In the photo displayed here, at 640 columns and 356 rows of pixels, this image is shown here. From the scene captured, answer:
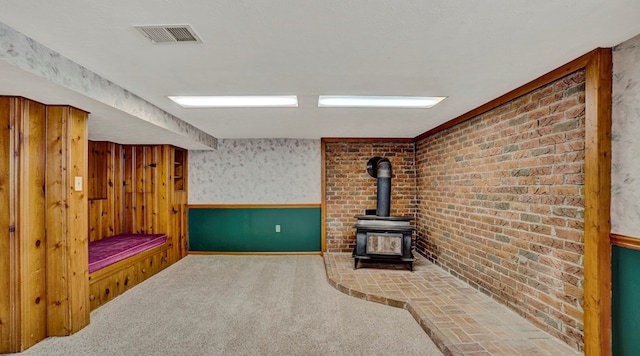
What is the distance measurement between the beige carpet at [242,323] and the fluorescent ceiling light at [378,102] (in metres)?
2.19

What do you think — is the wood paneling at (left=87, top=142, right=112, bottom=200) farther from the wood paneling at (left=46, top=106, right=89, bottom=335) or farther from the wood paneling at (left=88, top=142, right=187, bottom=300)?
the wood paneling at (left=46, top=106, right=89, bottom=335)

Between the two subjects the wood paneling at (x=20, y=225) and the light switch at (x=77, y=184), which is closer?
A: the wood paneling at (x=20, y=225)

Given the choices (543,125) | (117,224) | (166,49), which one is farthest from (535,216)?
(117,224)

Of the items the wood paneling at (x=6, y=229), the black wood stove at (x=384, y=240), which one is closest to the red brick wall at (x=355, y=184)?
the black wood stove at (x=384, y=240)

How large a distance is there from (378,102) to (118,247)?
372 cm

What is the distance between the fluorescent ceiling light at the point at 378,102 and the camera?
3.10 metres

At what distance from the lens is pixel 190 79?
2406 mm

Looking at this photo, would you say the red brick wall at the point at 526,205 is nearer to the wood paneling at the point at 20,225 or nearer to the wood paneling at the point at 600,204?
the wood paneling at the point at 600,204

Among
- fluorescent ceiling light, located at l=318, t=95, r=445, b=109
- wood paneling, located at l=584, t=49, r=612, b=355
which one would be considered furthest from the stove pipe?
wood paneling, located at l=584, t=49, r=612, b=355

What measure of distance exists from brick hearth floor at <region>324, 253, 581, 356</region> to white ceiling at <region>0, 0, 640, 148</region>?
81.7 inches

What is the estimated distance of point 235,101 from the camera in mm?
3156

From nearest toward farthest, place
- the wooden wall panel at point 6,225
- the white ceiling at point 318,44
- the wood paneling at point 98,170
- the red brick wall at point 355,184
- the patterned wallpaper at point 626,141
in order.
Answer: the white ceiling at point 318,44
the patterned wallpaper at point 626,141
the wooden wall panel at point 6,225
the wood paneling at point 98,170
the red brick wall at point 355,184

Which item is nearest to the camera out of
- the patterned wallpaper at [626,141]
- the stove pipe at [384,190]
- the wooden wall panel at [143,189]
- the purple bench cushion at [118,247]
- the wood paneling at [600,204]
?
the patterned wallpaper at [626,141]

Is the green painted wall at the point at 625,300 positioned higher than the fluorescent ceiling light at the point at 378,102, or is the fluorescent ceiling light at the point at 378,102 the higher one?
the fluorescent ceiling light at the point at 378,102
